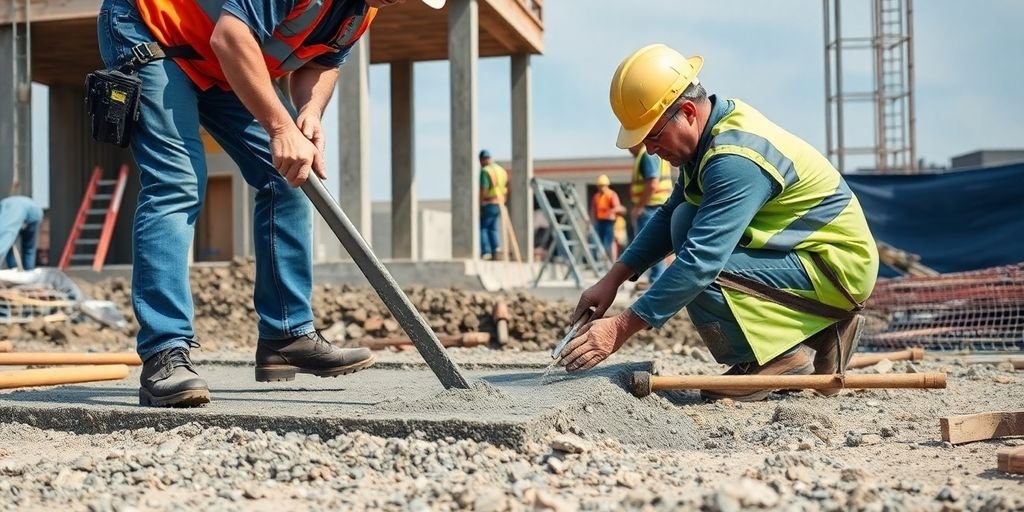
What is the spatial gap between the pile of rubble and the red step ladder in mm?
3437

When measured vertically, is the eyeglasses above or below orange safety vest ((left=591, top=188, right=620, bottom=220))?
below

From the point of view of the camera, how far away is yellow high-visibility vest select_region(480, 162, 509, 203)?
45.2ft

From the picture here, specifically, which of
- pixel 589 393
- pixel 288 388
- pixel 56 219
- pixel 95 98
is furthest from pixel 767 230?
pixel 56 219

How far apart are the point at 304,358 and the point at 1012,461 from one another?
88.3 inches

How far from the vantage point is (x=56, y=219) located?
577 inches

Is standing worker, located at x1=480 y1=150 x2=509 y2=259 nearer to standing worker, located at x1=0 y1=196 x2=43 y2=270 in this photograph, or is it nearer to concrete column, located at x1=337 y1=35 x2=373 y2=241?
concrete column, located at x1=337 y1=35 x2=373 y2=241

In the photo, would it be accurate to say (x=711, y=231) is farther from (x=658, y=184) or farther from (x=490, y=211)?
(x=490, y=211)

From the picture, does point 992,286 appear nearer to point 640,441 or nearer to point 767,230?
point 767,230

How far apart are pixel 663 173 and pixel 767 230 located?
644 centimetres

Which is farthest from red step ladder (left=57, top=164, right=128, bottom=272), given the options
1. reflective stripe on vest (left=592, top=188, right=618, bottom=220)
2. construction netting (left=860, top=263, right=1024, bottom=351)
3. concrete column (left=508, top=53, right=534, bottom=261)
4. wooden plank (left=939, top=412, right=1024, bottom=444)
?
wooden plank (left=939, top=412, right=1024, bottom=444)

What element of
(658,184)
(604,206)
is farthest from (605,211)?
(658,184)

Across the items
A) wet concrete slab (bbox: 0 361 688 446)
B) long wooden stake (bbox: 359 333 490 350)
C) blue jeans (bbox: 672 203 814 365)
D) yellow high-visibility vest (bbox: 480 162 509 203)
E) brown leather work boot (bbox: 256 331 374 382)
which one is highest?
yellow high-visibility vest (bbox: 480 162 509 203)

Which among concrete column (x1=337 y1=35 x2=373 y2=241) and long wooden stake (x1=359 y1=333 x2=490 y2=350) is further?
concrete column (x1=337 y1=35 x2=373 y2=241)

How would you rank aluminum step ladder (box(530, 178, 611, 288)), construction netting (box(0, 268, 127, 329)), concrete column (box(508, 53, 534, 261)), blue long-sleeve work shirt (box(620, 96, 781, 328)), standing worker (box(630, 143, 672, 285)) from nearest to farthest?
blue long-sleeve work shirt (box(620, 96, 781, 328)) → construction netting (box(0, 268, 127, 329)) → standing worker (box(630, 143, 672, 285)) → aluminum step ladder (box(530, 178, 611, 288)) → concrete column (box(508, 53, 534, 261))
